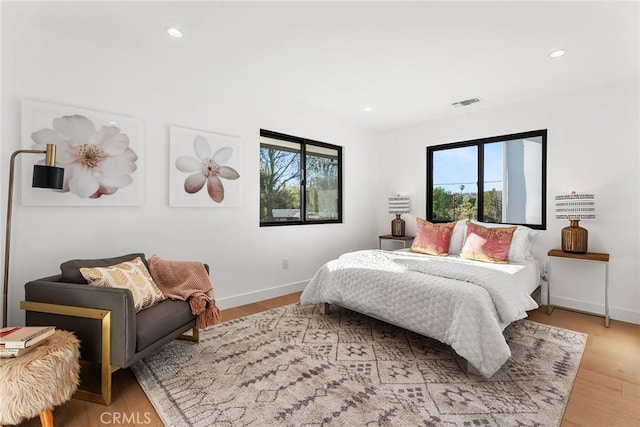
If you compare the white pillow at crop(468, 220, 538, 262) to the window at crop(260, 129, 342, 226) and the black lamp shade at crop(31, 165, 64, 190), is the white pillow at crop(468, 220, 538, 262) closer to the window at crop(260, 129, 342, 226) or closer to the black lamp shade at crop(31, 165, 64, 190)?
the window at crop(260, 129, 342, 226)

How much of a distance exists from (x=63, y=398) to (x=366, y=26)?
290 centimetres

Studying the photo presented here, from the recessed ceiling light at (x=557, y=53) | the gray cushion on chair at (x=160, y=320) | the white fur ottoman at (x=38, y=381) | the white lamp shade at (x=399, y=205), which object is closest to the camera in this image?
the white fur ottoman at (x=38, y=381)

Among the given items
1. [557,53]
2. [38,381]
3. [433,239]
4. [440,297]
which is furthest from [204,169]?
[557,53]

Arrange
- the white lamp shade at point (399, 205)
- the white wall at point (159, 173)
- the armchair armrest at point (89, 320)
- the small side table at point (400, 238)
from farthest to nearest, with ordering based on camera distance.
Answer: the white lamp shade at point (399, 205) < the small side table at point (400, 238) < the white wall at point (159, 173) < the armchair armrest at point (89, 320)

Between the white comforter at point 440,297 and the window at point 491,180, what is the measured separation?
1.20 m

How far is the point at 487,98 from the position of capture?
A: 375cm

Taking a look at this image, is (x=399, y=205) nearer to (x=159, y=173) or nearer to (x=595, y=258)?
(x=595, y=258)

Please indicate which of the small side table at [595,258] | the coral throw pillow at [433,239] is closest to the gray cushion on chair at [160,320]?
the coral throw pillow at [433,239]

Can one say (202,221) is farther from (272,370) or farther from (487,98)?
(487,98)

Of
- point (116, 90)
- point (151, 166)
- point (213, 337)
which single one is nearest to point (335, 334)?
point (213, 337)

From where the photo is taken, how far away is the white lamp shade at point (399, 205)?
4.77 m

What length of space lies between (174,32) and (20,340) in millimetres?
2220

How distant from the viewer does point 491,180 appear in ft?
13.8

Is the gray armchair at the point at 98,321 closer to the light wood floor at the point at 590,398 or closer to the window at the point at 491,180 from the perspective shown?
the light wood floor at the point at 590,398
